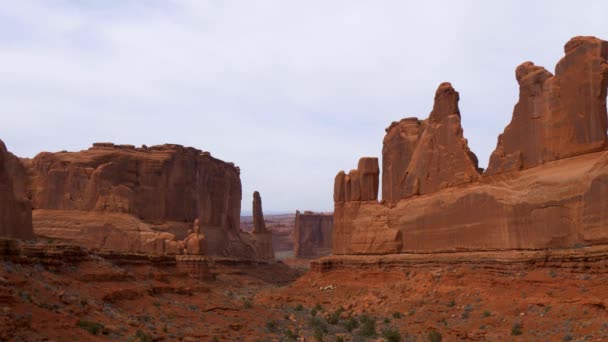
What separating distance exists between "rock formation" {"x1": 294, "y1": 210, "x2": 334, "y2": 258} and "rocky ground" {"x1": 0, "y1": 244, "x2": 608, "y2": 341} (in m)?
64.5

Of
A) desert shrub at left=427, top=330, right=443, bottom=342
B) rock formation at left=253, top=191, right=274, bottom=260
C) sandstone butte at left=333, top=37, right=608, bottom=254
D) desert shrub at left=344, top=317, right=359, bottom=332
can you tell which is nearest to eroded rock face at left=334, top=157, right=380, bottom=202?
sandstone butte at left=333, top=37, right=608, bottom=254

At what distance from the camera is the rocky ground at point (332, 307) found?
20766 mm

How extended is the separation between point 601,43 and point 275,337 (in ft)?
54.6

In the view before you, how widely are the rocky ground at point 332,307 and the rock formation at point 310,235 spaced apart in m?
64.5

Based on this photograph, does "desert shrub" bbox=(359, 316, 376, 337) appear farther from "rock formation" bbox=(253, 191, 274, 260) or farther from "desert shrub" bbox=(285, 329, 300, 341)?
"rock formation" bbox=(253, 191, 274, 260)

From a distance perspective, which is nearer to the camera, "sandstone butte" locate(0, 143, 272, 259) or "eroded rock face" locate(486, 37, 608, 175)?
"eroded rock face" locate(486, 37, 608, 175)

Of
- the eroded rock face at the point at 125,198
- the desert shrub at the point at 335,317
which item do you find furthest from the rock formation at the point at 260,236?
the desert shrub at the point at 335,317

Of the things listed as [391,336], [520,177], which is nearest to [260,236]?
[520,177]

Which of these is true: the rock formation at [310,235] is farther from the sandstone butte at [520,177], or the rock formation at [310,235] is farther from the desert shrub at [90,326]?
the desert shrub at [90,326]

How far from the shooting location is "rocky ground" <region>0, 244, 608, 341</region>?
68.1 ft

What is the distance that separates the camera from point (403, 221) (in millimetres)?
39562

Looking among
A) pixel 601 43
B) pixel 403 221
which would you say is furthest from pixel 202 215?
pixel 601 43

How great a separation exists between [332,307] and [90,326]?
2031cm

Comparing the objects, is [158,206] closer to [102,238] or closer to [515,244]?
[102,238]
